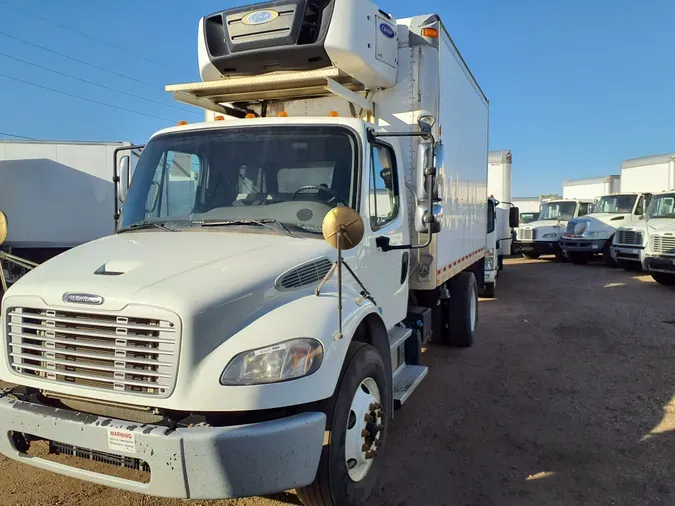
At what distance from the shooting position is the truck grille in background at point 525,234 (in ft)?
71.4

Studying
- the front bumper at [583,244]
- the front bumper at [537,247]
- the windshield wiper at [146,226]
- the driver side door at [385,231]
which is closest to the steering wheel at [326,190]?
the driver side door at [385,231]

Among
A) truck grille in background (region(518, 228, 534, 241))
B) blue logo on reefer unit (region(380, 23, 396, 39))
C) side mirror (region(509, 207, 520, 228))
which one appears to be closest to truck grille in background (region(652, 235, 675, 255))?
side mirror (region(509, 207, 520, 228))

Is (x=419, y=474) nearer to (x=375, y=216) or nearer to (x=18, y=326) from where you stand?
(x=375, y=216)

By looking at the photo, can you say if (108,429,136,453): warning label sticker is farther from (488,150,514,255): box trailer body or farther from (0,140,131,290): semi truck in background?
(488,150,514,255): box trailer body

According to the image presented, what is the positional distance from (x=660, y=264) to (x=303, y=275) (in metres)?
13.3

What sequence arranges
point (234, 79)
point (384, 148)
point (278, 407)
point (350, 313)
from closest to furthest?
point (278, 407) → point (350, 313) → point (384, 148) → point (234, 79)

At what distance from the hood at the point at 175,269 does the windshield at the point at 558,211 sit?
21.3m

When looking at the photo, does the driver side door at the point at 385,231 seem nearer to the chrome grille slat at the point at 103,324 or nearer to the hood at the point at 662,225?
the chrome grille slat at the point at 103,324

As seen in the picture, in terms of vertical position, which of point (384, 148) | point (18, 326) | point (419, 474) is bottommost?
point (419, 474)

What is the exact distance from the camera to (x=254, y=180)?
3.89 m

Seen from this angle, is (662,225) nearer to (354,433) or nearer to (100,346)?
(354,433)

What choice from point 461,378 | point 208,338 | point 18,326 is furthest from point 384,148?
point 461,378

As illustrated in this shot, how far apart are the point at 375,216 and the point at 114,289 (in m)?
2.03

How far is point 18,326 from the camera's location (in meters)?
2.93
